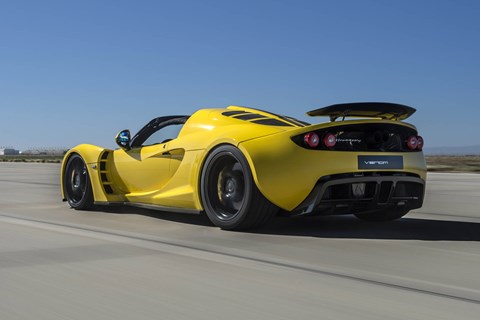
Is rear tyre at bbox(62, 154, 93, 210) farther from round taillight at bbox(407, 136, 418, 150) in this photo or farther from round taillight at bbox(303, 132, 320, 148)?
round taillight at bbox(407, 136, 418, 150)

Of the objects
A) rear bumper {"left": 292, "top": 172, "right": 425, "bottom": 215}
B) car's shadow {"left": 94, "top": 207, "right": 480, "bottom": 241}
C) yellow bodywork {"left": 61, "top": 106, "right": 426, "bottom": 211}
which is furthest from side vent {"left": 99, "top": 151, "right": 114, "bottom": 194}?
rear bumper {"left": 292, "top": 172, "right": 425, "bottom": 215}

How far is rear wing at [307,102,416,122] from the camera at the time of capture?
16.8ft

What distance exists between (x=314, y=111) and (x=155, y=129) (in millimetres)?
2290

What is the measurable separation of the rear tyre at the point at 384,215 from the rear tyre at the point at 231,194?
154cm

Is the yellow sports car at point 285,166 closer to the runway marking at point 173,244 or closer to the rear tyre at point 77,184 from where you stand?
the runway marking at point 173,244

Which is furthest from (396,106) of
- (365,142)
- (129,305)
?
(129,305)

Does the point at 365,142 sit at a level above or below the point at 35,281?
above

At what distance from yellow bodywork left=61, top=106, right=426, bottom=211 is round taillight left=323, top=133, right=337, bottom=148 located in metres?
0.06

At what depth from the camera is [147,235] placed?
5195mm

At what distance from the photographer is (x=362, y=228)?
5703 millimetres

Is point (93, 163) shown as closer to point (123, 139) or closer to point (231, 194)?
point (123, 139)

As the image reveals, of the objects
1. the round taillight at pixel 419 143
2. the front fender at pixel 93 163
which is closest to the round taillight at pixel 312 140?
the round taillight at pixel 419 143

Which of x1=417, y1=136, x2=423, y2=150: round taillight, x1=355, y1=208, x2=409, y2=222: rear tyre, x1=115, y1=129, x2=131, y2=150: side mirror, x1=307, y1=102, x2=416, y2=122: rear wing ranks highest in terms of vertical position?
x1=307, y1=102, x2=416, y2=122: rear wing

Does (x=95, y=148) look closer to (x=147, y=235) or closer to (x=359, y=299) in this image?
(x=147, y=235)
